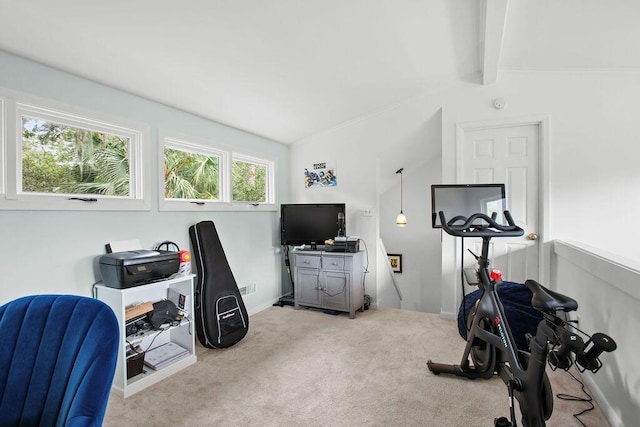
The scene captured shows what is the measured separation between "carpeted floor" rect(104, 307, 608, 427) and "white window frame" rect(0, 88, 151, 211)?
4.50ft

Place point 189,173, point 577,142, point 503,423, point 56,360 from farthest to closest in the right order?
1. point 189,173
2. point 577,142
3. point 503,423
4. point 56,360

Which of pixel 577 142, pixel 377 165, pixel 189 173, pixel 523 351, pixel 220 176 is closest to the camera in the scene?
pixel 523 351

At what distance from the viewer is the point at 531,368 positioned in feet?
5.26

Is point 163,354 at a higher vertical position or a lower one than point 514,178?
lower

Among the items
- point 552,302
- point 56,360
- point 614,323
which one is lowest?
point 614,323

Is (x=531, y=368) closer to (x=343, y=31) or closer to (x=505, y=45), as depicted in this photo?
(x=343, y=31)

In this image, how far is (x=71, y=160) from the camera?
2381 millimetres

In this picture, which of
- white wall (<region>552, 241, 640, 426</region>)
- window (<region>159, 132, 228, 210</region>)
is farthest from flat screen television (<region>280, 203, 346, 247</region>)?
white wall (<region>552, 241, 640, 426</region>)

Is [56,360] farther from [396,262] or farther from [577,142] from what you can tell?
[396,262]

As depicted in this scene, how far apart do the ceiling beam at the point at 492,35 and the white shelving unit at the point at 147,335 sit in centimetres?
295

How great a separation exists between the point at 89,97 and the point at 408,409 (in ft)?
10.1

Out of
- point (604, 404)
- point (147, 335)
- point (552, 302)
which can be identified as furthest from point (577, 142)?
point (147, 335)

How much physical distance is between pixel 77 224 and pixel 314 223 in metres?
2.43

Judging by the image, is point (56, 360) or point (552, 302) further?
point (552, 302)
